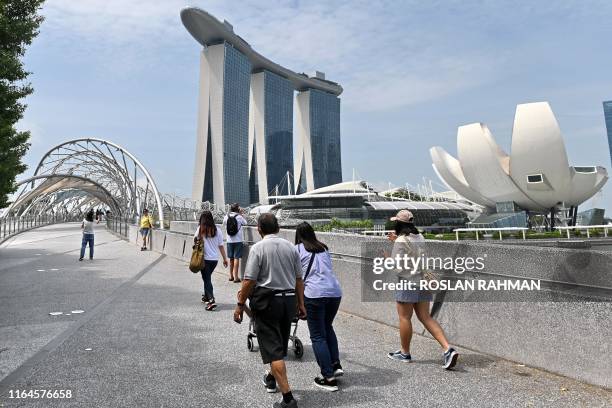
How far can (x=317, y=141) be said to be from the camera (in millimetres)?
144000

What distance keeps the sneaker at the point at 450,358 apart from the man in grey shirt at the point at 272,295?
1584 mm

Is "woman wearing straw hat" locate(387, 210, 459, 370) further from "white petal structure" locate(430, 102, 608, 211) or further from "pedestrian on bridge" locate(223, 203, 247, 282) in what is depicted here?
"white petal structure" locate(430, 102, 608, 211)

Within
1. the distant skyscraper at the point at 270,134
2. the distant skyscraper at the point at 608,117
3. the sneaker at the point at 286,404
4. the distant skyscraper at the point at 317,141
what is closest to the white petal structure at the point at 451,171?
the sneaker at the point at 286,404

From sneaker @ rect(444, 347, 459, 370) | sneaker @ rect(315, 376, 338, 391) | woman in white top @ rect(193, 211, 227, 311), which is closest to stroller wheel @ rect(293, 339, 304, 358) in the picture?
sneaker @ rect(315, 376, 338, 391)

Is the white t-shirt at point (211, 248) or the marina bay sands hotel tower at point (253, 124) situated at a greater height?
the marina bay sands hotel tower at point (253, 124)

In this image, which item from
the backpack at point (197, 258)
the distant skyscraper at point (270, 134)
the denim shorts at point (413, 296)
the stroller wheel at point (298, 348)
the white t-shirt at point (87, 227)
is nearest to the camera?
the denim shorts at point (413, 296)

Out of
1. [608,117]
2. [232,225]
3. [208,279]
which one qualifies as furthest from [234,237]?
[608,117]

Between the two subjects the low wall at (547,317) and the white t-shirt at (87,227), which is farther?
the white t-shirt at (87,227)

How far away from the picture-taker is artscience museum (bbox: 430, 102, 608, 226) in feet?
140

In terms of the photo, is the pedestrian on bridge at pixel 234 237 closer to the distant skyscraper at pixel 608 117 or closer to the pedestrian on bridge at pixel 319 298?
the pedestrian on bridge at pixel 319 298

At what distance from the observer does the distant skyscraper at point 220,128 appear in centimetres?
10006

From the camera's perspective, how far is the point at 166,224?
1146 inches

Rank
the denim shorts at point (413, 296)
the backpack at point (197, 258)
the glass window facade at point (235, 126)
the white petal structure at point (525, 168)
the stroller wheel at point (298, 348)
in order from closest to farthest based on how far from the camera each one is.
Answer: the denim shorts at point (413, 296) → the stroller wheel at point (298, 348) → the backpack at point (197, 258) → the white petal structure at point (525, 168) → the glass window facade at point (235, 126)

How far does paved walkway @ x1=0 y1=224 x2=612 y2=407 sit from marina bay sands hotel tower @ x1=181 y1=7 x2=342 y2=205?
308ft
